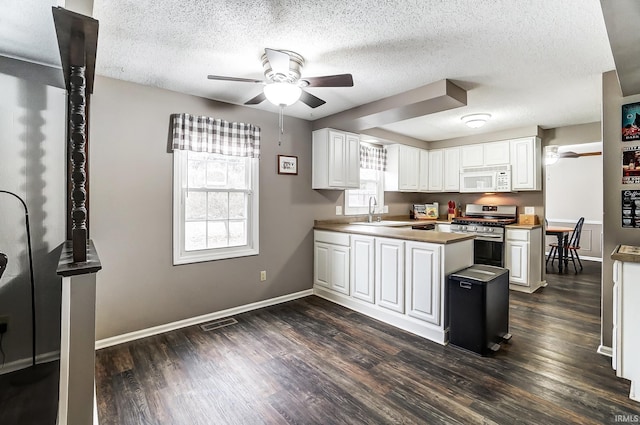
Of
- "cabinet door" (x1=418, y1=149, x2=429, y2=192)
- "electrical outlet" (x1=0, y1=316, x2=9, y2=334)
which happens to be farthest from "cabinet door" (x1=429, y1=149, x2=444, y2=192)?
"electrical outlet" (x1=0, y1=316, x2=9, y2=334)

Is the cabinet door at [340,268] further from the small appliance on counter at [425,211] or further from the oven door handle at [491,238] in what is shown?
the small appliance on counter at [425,211]

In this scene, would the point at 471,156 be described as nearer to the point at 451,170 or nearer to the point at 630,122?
the point at 451,170

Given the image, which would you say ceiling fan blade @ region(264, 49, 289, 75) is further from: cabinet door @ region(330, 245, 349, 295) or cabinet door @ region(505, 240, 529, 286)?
cabinet door @ region(505, 240, 529, 286)

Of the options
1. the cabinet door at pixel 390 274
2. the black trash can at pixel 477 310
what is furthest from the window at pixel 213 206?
the black trash can at pixel 477 310

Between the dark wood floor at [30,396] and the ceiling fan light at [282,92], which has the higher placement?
the ceiling fan light at [282,92]

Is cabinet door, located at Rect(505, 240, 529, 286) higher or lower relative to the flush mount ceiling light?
lower

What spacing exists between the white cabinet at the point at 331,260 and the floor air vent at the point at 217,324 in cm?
127

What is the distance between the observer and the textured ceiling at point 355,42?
1.81 metres

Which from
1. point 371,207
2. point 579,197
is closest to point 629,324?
point 371,207

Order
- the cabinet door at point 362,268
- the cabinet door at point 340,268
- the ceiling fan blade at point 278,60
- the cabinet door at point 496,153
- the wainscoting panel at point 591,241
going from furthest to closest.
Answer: the wainscoting panel at point 591,241, the cabinet door at point 496,153, the cabinet door at point 340,268, the cabinet door at point 362,268, the ceiling fan blade at point 278,60

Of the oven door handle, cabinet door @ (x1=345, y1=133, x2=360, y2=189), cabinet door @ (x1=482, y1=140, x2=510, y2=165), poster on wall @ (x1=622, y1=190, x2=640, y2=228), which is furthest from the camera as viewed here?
cabinet door @ (x1=482, y1=140, x2=510, y2=165)

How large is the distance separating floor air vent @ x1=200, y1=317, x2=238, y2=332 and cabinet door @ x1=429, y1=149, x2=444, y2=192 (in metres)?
4.15

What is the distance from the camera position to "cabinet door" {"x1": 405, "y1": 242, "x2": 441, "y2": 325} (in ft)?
9.27

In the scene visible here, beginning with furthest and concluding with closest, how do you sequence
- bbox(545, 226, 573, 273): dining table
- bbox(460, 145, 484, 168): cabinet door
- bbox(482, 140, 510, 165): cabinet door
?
bbox(545, 226, 573, 273): dining table < bbox(460, 145, 484, 168): cabinet door < bbox(482, 140, 510, 165): cabinet door
